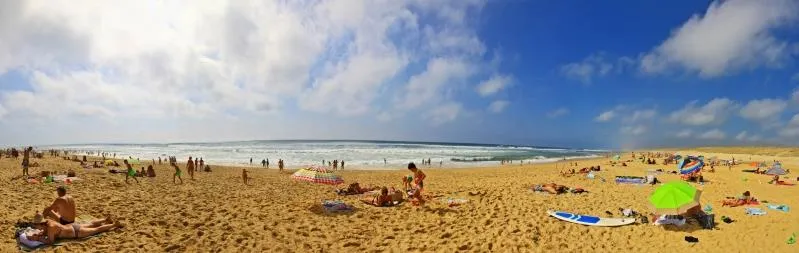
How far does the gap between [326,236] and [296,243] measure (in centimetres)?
81

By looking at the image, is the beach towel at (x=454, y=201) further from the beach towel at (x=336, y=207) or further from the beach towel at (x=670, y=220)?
the beach towel at (x=670, y=220)

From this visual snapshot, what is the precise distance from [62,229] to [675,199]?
547 inches

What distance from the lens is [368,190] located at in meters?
16.9

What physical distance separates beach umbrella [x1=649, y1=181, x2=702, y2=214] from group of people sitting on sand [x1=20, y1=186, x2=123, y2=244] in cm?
1313

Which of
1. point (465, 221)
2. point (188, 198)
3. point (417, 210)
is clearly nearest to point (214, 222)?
point (188, 198)

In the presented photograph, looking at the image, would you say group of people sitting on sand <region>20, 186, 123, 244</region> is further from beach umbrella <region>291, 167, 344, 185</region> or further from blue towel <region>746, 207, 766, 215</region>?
blue towel <region>746, 207, 766, 215</region>

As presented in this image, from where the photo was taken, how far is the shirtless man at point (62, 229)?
861cm

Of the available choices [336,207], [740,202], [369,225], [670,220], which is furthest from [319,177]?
[740,202]

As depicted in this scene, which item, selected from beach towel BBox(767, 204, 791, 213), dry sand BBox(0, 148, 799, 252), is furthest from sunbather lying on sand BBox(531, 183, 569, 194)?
beach towel BBox(767, 204, 791, 213)

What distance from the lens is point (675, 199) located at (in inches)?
412

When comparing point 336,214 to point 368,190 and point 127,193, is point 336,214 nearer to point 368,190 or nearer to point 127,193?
point 368,190

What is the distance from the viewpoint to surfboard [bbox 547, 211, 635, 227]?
1109 cm

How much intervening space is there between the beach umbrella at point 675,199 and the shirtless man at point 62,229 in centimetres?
1311

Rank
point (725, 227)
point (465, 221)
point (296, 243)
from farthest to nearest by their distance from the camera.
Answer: point (465, 221), point (725, 227), point (296, 243)
